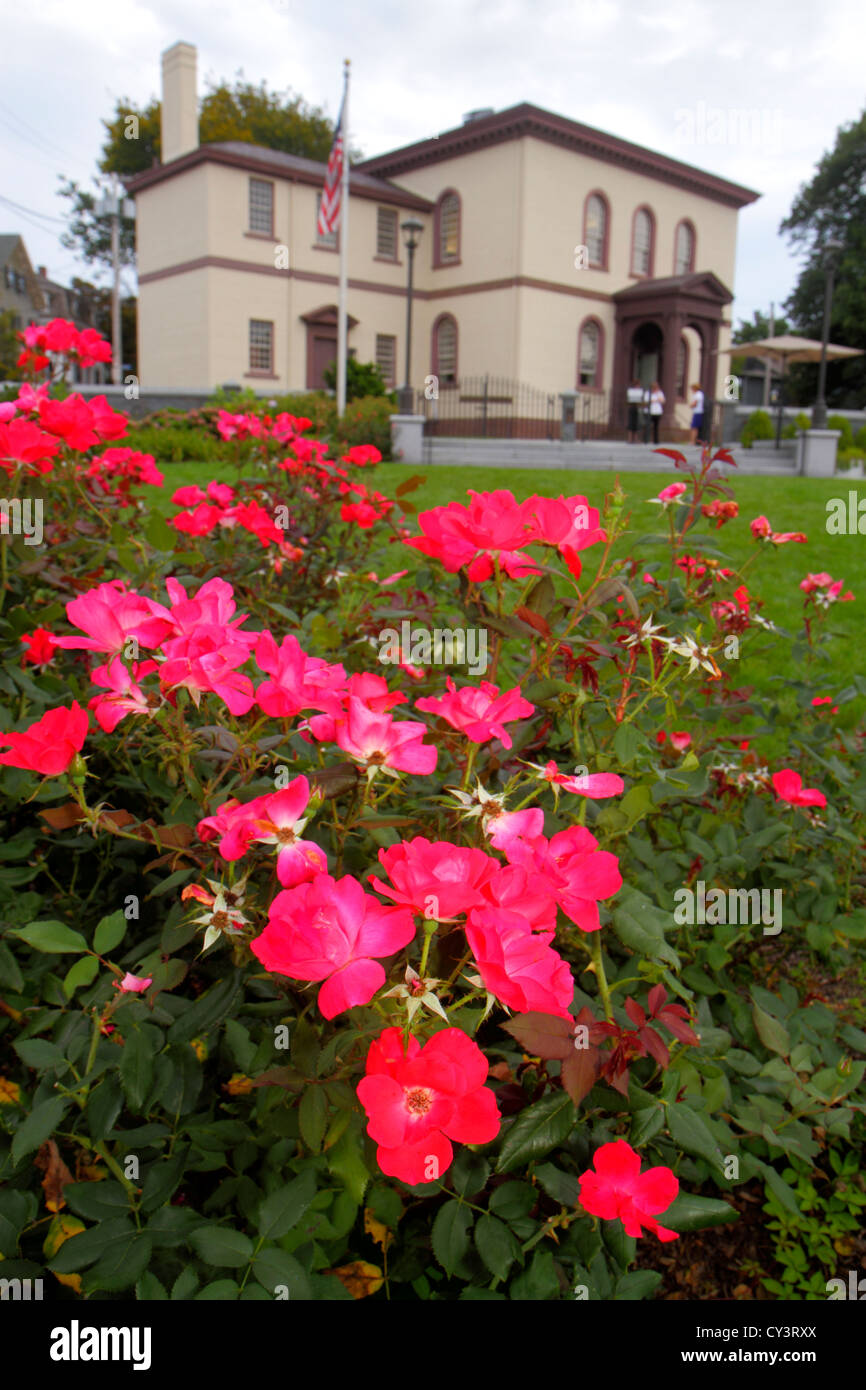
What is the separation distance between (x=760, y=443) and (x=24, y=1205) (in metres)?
24.0

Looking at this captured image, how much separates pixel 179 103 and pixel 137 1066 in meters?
30.9

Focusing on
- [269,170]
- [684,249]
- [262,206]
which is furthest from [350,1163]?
[684,249]

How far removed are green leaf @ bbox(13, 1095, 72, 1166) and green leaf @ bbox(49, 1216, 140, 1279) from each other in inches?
5.2

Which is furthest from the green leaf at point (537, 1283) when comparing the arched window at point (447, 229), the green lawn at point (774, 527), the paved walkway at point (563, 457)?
the arched window at point (447, 229)

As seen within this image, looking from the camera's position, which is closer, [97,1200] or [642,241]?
[97,1200]

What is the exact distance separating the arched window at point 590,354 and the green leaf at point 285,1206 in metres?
29.4

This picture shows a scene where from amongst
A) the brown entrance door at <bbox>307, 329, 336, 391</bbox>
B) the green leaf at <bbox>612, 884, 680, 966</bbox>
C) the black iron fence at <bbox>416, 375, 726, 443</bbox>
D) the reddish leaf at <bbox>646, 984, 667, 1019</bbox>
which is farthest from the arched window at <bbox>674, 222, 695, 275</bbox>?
the reddish leaf at <bbox>646, 984, 667, 1019</bbox>

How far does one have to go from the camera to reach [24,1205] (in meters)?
1.32

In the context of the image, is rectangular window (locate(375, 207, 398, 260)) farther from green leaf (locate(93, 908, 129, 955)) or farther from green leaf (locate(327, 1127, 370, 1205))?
green leaf (locate(327, 1127, 370, 1205))

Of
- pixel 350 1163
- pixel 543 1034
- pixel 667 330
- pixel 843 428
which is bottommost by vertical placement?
pixel 350 1163

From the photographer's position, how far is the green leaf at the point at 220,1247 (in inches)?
44.4

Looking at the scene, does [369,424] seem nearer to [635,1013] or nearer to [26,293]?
[635,1013]

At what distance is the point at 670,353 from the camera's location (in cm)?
2794

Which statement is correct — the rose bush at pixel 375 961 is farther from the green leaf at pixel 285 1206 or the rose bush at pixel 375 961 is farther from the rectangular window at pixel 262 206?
the rectangular window at pixel 262 206
